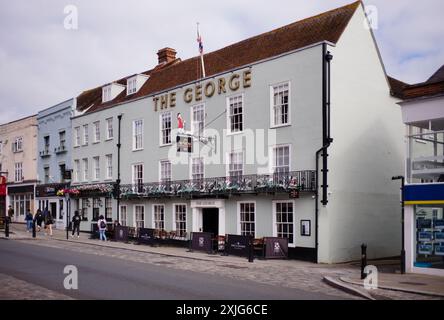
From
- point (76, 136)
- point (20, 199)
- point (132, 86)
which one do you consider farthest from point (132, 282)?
point (20, 199)

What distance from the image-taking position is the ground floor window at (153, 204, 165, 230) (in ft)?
96.7

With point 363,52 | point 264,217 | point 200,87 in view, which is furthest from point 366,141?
point 200,87

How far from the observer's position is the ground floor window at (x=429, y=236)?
1683 centimetres

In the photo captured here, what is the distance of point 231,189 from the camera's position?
24.0 m

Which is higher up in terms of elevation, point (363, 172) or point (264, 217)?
point (363, 172)

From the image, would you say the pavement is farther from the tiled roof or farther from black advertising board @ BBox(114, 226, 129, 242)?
the tiled roof

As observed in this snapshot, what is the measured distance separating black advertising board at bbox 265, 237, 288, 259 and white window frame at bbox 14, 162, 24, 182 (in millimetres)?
31216

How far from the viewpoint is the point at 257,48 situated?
2719 cm

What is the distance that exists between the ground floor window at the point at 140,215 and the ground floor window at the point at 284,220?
11032mm
